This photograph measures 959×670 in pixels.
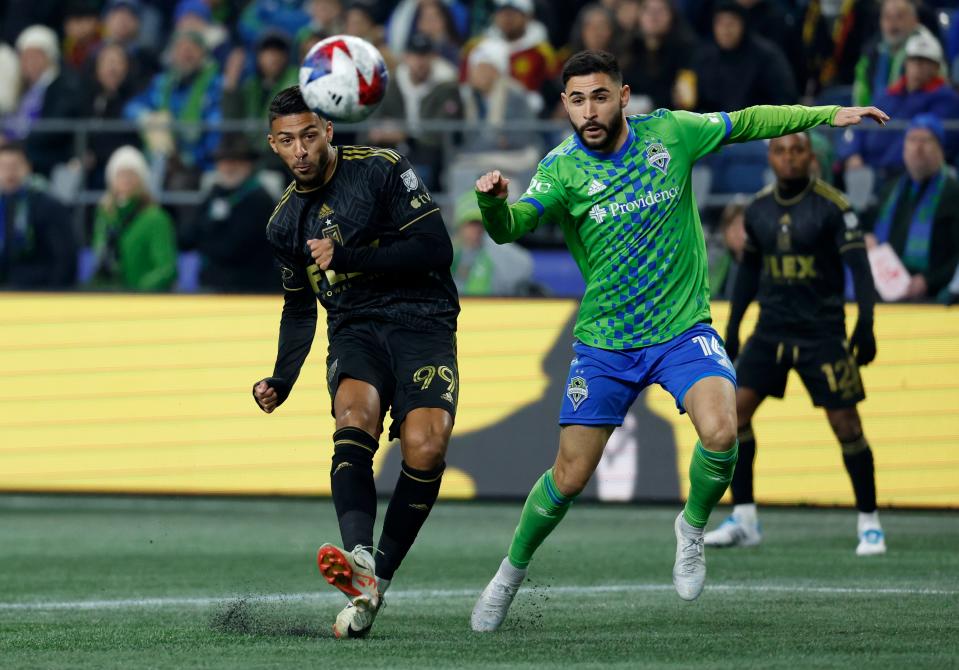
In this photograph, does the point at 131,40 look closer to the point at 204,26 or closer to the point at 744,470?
the point at 204,26

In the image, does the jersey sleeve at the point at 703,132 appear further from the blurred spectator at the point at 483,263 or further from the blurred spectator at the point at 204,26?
the blurred spectator at the point at 204,26

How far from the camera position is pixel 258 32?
19.0 m

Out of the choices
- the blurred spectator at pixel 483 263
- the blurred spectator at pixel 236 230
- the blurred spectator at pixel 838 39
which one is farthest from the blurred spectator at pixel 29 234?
the blurred spectator at pixel 838 39

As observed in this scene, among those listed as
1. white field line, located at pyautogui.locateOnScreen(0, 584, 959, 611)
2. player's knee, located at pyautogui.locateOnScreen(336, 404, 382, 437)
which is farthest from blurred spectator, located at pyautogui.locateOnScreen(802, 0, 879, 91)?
player's knee, located at pyautogui.locateOnScreen(336, 404, 382, 437)

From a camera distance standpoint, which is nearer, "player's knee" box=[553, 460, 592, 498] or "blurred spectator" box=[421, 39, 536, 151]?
"player's knee" box=[553, 460, 592, 498]

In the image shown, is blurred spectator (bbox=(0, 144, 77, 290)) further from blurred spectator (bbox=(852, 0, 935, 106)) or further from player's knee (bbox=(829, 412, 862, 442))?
player's knee (bbox=(829, 412, 862, 442))

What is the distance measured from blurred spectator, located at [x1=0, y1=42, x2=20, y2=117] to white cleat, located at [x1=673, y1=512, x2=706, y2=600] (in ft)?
43.3

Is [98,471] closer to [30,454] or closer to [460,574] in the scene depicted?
[30,454]

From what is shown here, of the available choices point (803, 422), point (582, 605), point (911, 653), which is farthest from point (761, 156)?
point (911, 653)

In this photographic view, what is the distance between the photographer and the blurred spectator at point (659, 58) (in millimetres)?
15789

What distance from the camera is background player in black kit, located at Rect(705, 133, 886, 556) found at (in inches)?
425

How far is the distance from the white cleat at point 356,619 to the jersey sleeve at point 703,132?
7.99ft

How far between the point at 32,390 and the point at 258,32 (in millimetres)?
6497

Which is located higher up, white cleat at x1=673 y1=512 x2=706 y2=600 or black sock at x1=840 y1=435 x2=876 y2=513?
white cleat at x1=673 y1=512 x2=706 y2=600
